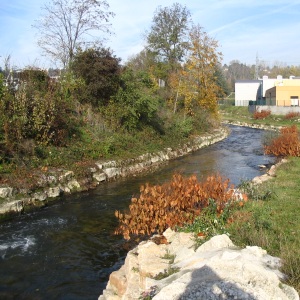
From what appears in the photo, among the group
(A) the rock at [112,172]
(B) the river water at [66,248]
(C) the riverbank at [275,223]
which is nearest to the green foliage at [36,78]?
(A) the rock at [112,172]

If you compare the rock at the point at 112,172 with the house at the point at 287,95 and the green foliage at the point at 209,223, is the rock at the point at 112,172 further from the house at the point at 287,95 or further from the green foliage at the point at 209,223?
the house at the point at 287,95

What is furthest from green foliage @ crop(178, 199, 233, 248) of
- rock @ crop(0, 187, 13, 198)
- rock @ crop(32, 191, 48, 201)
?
rock @ crop(0, 187, 13, 198)

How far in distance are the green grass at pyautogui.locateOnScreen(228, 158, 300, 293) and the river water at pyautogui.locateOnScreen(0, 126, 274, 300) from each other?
2.80 metres

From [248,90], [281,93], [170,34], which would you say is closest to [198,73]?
[170,34]

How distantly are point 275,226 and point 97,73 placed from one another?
50.3 ft

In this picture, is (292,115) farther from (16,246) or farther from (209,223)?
(16,246)

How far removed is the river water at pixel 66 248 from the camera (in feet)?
22.6

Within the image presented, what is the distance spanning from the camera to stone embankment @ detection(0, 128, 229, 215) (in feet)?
36.8

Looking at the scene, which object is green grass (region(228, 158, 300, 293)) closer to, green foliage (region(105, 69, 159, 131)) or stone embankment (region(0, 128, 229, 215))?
stone embankment (region(0, 128, 229, 215))

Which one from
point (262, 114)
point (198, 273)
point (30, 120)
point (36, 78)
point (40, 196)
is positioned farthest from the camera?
point (262, 114)

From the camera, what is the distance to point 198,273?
16.3ft

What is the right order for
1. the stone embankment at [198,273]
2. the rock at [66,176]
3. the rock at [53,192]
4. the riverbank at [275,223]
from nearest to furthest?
the stone embankment at [198,273] → the riverbank at [275,223] → the rock at [53,192] → the rock at [66,176]

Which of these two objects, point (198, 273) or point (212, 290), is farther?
point (198, 273)

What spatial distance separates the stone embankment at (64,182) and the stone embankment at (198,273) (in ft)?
18.8
